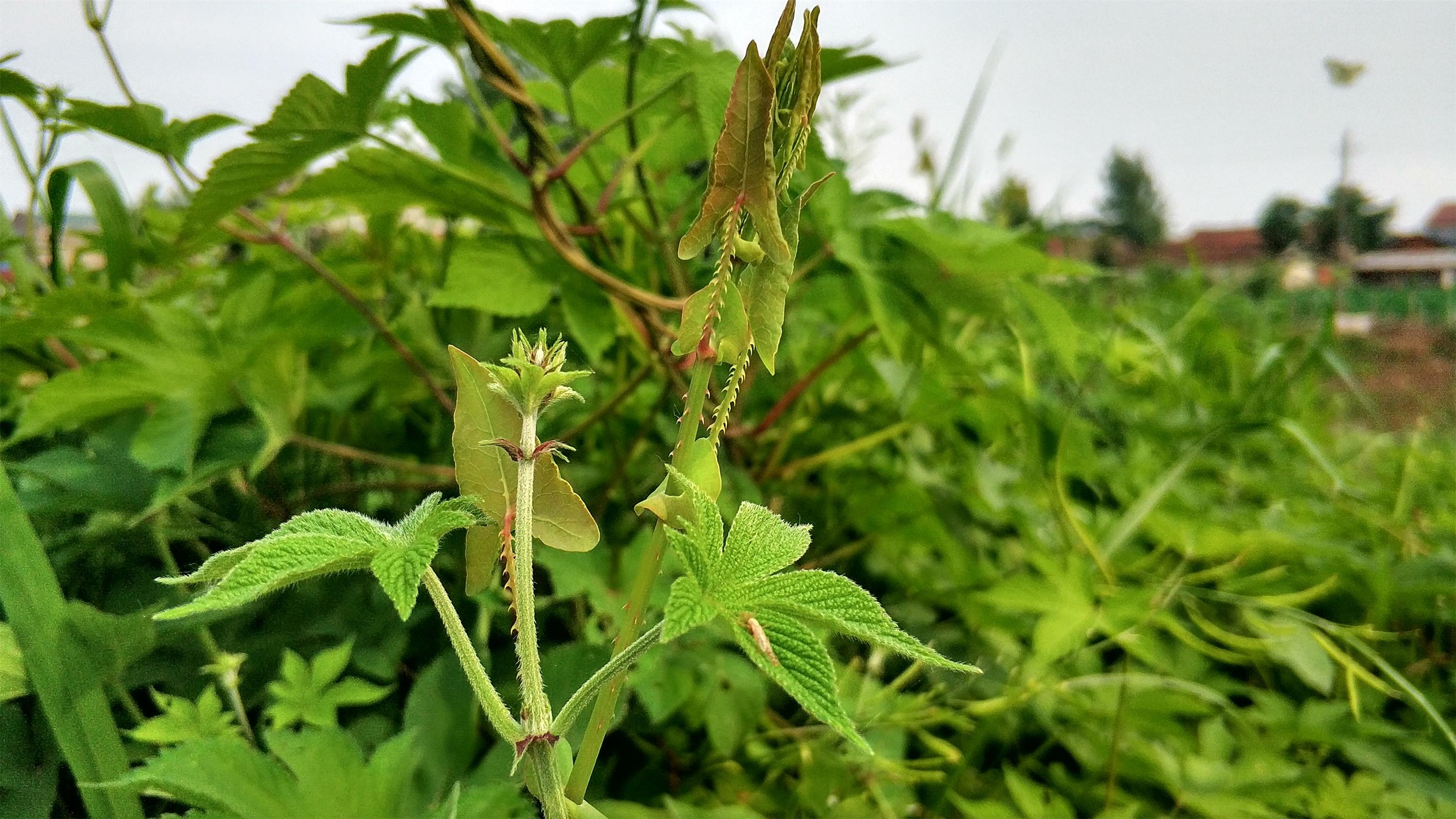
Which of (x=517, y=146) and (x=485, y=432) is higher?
(x=517, y=146)

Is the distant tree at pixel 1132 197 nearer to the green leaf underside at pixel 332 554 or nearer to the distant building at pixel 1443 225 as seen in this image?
the distant building at pixel 1443 225

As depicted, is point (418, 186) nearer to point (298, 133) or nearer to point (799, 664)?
point (298, 133)

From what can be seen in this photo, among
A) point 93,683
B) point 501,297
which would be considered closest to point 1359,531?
point 501,297

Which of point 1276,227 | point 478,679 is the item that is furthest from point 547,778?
point 1276,227

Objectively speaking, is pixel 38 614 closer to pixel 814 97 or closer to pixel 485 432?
pixel 485 432

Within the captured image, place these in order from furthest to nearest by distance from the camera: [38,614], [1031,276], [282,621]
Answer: [1031,276] → [282,621] → [38,614]

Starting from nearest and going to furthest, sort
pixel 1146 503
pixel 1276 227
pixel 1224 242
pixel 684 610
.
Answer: pixel 684 610 < pixel 1146 503 < pixel 1276 227 < pixel 1224 242

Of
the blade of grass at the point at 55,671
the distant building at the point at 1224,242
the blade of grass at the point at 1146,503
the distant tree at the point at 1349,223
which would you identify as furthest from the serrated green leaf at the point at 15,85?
the distant building at the point at 1224,242
